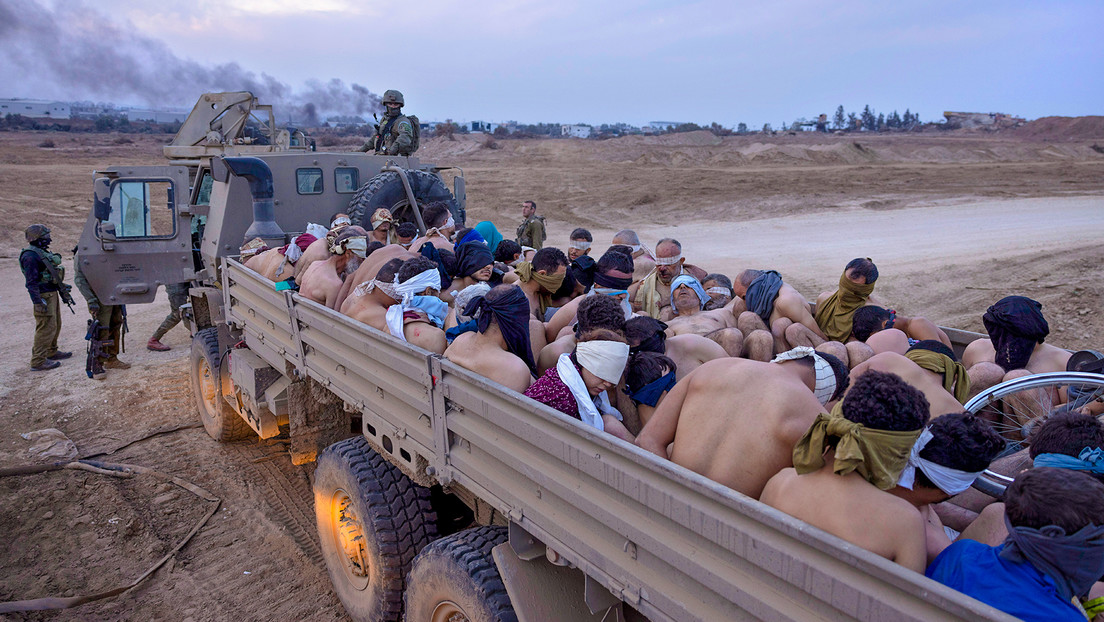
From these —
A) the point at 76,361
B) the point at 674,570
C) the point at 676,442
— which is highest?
the point at 676,442

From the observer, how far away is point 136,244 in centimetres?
781

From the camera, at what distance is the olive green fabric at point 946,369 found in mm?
3176

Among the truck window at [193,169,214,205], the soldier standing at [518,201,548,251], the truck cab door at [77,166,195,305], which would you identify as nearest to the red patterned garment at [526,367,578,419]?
the truck cab door at [77,166,195,305]

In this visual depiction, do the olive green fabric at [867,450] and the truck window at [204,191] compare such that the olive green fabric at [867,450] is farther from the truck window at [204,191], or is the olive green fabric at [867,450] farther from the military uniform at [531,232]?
the military uniform at [531,232]

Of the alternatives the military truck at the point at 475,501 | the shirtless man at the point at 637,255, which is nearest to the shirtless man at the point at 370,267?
the military truck at the point at 475,501

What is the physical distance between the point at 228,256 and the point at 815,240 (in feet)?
46.3

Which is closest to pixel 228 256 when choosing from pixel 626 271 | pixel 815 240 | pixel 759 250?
pixel 626 271

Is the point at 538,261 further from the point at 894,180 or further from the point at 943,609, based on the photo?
the point at 894,180

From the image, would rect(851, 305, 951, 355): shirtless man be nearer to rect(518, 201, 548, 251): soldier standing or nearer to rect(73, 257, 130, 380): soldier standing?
rect(518, 201, 548, 251): soldier standing

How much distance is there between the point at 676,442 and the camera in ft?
8.86

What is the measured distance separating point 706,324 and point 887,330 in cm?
99

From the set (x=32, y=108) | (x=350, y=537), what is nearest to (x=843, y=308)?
(x=350, y=537)

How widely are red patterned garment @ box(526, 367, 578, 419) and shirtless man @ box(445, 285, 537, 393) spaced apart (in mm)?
267

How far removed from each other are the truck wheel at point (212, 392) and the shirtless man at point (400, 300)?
8.50 feet
